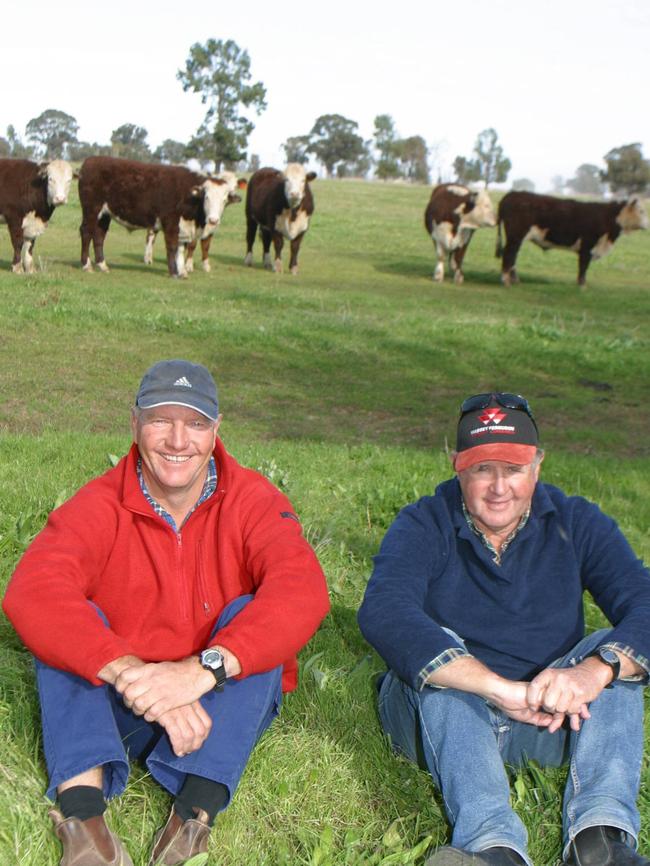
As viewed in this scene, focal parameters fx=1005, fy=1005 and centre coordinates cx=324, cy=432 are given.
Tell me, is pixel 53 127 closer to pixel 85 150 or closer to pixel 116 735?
→ pixel 85 150

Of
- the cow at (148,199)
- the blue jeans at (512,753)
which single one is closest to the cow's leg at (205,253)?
the cow at (148,199)

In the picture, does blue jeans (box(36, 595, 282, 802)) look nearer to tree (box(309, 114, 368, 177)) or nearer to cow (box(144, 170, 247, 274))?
cow (box(144, 170, 247, 274))

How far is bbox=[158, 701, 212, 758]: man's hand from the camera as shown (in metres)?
2.77

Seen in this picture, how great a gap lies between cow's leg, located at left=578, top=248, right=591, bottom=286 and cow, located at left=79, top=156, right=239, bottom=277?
8.09 m

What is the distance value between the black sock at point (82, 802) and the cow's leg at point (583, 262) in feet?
66.6

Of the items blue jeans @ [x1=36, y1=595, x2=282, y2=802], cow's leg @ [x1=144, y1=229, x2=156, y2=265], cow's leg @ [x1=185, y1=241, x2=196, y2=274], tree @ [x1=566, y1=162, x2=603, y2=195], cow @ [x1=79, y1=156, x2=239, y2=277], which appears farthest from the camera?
tree @ [x1=566, y1=162, x2=603, y2=195]

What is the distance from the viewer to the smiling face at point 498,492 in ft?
10.8

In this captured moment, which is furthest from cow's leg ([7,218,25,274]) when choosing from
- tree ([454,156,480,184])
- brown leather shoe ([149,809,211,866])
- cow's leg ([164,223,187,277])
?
tree ([454,156,480,184])

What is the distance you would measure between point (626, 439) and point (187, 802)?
7469 mm

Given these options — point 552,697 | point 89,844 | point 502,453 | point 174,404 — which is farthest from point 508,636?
point 89,844

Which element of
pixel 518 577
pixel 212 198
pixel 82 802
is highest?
pixel 212 198

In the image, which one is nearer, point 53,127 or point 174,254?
point 174,254

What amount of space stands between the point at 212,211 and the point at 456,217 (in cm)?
518

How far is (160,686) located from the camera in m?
2.78
